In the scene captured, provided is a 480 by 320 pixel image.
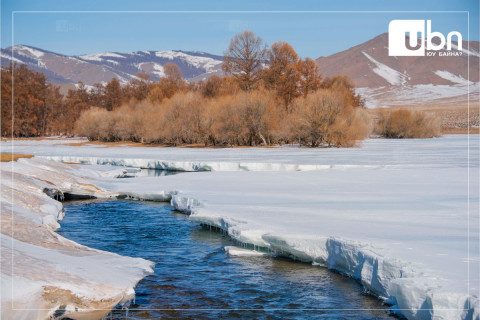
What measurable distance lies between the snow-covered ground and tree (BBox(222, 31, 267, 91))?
3440 cm

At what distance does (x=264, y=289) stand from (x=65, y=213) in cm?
914

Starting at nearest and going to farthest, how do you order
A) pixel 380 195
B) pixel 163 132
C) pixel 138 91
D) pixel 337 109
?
pixel 380 195, pixel 337 109, pixel 163 132, pixel 138 91

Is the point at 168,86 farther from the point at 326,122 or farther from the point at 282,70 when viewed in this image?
the point at 326,122

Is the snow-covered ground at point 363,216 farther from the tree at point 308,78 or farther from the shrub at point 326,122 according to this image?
the tree at point 308,78

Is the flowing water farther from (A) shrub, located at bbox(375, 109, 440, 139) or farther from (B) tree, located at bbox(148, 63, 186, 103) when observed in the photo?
(B) tree, located at bbox(148, 63, 186, 103)

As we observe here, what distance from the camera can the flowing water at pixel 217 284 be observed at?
7.42m

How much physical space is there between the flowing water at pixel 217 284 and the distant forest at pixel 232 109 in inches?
1150

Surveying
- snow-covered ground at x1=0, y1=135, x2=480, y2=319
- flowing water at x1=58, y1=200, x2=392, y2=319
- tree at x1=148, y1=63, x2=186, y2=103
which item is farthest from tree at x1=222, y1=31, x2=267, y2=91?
Result: flowing water at x1=58, y1=200, x2=392, y2=319

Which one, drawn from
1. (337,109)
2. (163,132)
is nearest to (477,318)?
(337,109)

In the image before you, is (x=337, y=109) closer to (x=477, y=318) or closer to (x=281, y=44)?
(x=281, y=44)

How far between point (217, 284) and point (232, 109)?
3633 cm

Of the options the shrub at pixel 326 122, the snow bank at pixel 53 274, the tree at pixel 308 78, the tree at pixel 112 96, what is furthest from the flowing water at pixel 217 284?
the tree at pixel 112 96

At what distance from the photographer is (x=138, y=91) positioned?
274 feet

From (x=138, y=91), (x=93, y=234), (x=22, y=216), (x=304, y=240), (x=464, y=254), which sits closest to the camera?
(x=464, y=254)
